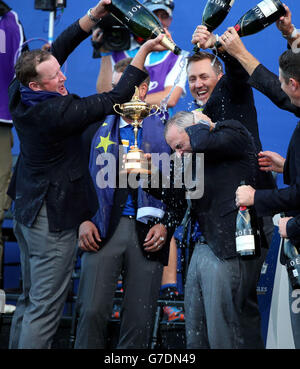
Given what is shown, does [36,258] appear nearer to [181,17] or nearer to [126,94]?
[126,94]

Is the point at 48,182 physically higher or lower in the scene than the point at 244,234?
higher

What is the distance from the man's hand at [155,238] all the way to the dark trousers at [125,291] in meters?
0.05

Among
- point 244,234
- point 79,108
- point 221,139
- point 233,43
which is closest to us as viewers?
point 244,234

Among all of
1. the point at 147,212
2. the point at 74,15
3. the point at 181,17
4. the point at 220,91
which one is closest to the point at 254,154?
the point at 220,91

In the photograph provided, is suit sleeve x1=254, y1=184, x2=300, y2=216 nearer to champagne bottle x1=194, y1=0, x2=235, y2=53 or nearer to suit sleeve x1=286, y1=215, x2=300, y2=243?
suit sleeve x1=286, y1=215, x2=300, y2=243

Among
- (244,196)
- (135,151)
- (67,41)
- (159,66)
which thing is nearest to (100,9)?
(67,41)

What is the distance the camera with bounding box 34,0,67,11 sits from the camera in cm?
480

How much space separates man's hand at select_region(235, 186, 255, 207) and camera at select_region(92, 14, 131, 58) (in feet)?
7.07

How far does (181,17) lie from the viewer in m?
4.74

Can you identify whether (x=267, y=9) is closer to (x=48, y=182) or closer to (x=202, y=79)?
(x=202, y=79)

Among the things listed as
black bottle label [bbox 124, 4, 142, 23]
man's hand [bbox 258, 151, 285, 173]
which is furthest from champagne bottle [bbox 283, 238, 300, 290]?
black bottle label [bbox 124, 4, 142, 23]

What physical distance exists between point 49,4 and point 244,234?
3.15 meters

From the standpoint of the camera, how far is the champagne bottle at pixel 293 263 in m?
2.30

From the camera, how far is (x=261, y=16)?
2688mm
